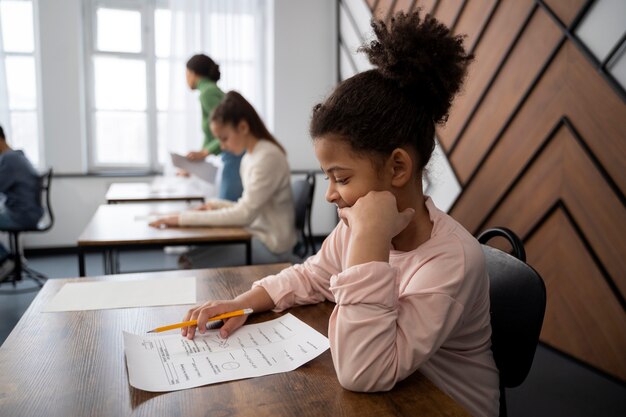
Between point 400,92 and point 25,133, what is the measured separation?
4569 mm

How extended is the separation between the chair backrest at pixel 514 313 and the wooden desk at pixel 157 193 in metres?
2.26

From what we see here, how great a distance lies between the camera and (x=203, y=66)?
3.43 m

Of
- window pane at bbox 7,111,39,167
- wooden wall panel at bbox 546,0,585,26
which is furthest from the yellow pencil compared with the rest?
window pane at bbox 7,111,39,167

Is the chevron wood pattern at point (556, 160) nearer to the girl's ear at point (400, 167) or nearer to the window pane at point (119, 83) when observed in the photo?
the girl's ear at point (400, 167)

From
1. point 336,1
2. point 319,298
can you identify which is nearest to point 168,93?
point 336,1

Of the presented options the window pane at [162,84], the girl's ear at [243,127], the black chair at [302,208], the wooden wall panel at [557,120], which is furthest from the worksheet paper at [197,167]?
the window pane at [162,84]

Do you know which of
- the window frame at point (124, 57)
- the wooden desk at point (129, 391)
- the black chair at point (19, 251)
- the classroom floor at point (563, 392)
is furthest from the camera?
the window frame at point (124, 57)

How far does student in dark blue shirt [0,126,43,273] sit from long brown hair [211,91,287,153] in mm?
1662

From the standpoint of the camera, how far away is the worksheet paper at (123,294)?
106cm

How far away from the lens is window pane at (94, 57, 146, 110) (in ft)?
15.3

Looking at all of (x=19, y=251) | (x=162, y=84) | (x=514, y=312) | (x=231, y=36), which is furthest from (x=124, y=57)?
(x=514, y=312)

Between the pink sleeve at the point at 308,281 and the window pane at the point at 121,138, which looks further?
the window pane at the point at 121,138

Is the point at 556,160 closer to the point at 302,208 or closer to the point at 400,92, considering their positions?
the point at 302,208

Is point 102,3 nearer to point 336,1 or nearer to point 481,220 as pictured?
point 336,1
